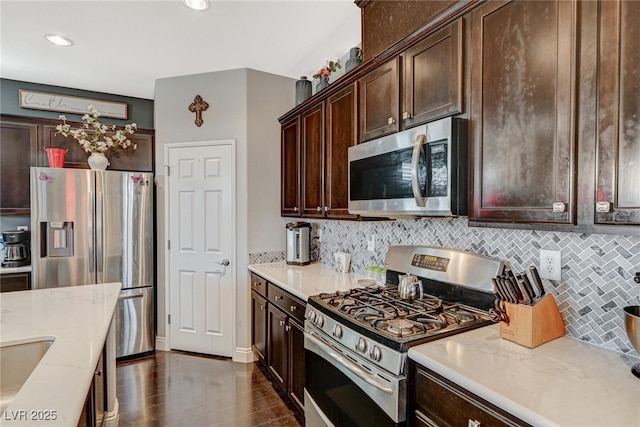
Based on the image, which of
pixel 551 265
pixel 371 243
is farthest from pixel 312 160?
pixel 551 265

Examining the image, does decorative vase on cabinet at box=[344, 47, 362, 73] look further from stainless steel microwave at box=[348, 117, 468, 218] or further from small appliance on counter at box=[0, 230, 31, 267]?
small appliance on counter at box=[0, 230, 31, 267]

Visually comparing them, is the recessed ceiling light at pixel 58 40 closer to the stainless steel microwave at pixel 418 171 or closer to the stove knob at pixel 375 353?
the stainless steel microwave at pixel 418 171

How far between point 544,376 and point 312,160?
2177mm

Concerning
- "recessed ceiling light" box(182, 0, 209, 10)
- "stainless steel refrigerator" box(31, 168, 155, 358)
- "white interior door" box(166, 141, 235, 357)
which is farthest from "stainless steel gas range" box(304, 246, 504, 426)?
"stainless steel refrigerator" box(31, 168, 155, 358)

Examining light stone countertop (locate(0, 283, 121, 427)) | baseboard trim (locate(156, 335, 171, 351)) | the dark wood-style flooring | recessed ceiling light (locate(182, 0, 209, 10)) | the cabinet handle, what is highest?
recessed ceiling light (locate(182, 0, 209, 10))

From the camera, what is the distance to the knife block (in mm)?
1349

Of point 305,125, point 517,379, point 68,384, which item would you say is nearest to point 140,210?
point 305,125

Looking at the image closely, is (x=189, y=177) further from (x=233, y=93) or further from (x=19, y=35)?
(x=19, y=35)

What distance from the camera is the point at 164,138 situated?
3.57 m

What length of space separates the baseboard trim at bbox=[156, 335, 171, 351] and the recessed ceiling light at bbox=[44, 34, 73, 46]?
2.83 metres

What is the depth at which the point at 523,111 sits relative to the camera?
1.31m

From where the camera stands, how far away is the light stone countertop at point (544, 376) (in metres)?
0.93

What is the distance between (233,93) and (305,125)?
3.13ft

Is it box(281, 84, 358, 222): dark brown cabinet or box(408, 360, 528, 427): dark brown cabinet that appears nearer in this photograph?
box(408, 360, 528, 427): dark brown cabinet
